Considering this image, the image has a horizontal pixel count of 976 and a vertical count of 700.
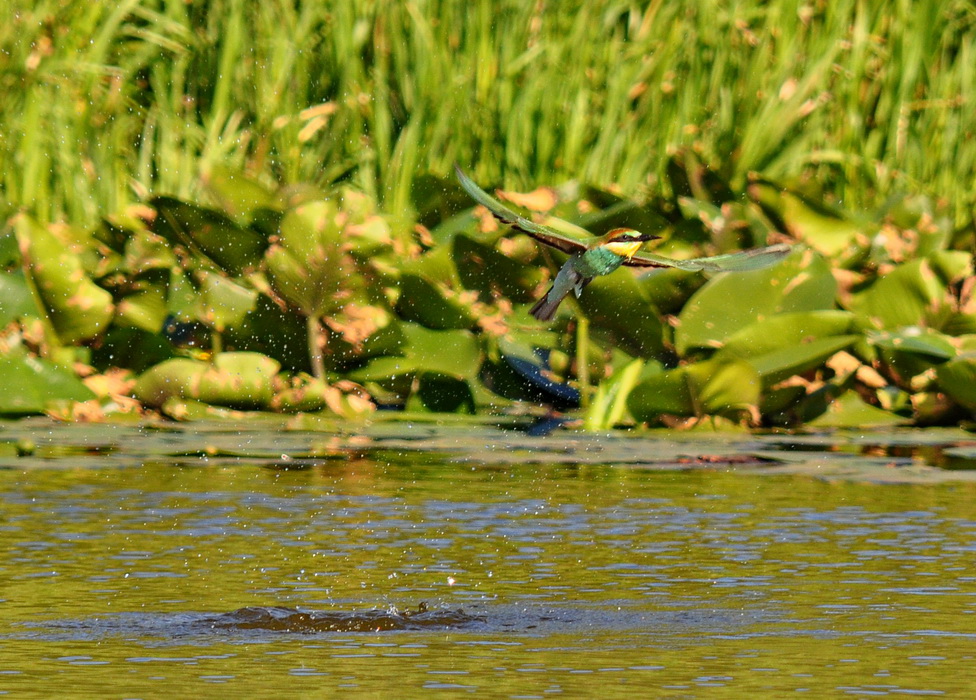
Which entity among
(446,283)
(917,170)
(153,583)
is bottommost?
(153,583)

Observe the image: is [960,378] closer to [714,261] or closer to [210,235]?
[714,261]

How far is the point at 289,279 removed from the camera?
619 cm

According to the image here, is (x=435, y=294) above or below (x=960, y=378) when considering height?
above

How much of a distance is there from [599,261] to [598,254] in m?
0.02

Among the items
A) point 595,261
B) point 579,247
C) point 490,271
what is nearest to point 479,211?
point 490,271

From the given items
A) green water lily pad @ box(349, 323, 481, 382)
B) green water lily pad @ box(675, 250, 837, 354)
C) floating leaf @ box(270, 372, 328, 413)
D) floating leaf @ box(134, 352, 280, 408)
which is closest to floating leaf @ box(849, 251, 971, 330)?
green water lily pad @ box(675, 250, 837, 354)

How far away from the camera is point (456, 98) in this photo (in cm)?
687

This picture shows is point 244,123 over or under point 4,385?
over

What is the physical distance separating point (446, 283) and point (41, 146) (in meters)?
1.49

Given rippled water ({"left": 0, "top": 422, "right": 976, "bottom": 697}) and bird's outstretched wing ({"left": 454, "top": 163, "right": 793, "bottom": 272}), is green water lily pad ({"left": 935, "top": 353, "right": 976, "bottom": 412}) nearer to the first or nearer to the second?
rippled water ({"left": 0, "top": 422, "right": 976, "bottom": 697})

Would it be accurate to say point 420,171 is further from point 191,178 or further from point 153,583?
point 153,583

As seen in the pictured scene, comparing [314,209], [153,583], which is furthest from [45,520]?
[314,209]

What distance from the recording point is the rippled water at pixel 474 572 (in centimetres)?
306

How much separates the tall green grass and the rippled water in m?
1.55
